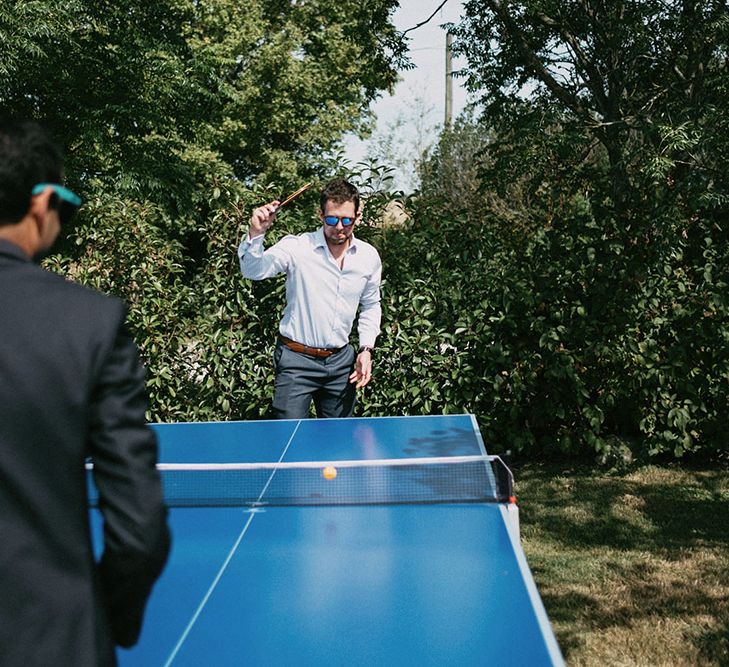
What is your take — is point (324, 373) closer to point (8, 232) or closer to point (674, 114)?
point (674, 114)

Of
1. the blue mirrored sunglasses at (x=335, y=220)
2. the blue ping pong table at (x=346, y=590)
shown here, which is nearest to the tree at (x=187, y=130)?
the blue mirrored sunglasses at (x=335, y=220)

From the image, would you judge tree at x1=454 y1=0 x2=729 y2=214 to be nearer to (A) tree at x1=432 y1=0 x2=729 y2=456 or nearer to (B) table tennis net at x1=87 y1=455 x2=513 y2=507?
(A) tree at x1=432 y1=0 x2=729 y2=456

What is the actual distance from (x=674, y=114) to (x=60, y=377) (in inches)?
255

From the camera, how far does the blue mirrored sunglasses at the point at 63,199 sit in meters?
1.56

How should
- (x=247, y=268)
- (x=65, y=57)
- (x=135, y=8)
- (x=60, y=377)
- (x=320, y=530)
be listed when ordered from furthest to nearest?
(x=135, y=8), (x=65, y=57), (x=247, y=268), (x=320, y=530), (x=60, y=377)

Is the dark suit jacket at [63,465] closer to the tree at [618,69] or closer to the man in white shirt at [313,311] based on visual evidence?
the man in white shirt at [313,311]

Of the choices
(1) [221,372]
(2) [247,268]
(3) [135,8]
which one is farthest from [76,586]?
(3) [135,8]

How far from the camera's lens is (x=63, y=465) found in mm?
1469

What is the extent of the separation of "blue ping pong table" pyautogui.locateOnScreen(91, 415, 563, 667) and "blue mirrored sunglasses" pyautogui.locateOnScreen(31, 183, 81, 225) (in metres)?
1.15

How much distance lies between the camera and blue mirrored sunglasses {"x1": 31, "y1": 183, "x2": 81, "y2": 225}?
1.56m

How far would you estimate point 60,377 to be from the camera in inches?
57.1

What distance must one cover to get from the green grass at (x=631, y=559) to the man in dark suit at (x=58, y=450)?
2988 millimetres

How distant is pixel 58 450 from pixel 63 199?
458 mm

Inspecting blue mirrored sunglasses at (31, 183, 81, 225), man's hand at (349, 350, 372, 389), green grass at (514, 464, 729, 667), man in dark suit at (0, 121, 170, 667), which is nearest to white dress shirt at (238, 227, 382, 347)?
man's hand at (349, 350, 372, 389)
